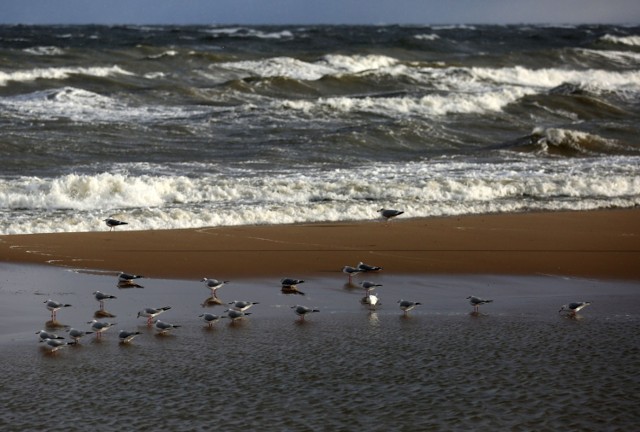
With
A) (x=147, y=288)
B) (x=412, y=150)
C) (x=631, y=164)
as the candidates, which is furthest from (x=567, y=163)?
(x=147, y=288)

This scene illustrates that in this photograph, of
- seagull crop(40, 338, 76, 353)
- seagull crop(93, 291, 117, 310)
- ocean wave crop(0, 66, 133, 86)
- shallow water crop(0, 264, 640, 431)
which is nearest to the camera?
shallow water crop(0, 264, 640, 431)

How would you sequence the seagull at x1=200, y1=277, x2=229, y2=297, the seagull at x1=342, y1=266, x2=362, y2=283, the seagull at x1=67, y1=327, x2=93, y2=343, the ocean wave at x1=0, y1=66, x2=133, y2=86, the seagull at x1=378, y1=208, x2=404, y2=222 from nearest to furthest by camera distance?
the seagull at x1=67, y1=327, x2=93, y2=343 → the seagull at x1=200, y1=277, x2=229, y2=297 → the seagull at x1=342, y1=266, x2=362, y2=283 → the seagull at x1=378, y1=208, x2=404, y2=222 → the ocean wave at x1=0, y1=66, x2=133, y2=86

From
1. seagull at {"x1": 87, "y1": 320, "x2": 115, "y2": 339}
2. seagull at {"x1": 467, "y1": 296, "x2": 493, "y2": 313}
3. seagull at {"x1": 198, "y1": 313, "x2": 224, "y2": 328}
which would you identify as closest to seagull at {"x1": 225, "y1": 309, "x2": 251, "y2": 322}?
seagull at {"x1": 198, "y1": 313, "x2": 224, "y2": 328}

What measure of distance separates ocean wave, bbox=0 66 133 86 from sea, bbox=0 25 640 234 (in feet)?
0.42

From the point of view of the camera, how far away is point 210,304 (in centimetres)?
1020

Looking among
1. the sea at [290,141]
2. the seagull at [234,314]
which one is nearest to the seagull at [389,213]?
the sea at [290,141]

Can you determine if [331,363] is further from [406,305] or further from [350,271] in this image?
[350,271]

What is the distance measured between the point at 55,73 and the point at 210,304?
26.6m

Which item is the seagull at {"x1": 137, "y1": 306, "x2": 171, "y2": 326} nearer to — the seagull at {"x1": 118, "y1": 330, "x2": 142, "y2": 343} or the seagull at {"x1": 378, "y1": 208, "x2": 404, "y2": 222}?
the seagull at {"x1": 118, "y1": 330, "x2": 142, "y2": 343}

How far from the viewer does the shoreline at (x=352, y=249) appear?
11.8 meters

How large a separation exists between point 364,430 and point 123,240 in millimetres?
7000

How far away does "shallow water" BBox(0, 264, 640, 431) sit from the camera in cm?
692

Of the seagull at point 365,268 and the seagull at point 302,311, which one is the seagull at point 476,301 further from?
the seagull at point 365,268

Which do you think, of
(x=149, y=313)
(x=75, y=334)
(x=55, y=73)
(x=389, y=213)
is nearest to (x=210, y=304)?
(x=149, y=313)
